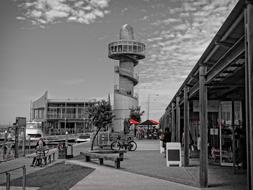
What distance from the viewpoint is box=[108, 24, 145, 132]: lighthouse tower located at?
212ft

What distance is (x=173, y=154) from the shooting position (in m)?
14.1

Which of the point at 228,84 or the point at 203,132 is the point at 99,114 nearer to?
the point at 228,84

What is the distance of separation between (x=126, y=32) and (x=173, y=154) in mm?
62017

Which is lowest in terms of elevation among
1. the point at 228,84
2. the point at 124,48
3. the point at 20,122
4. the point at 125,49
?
the point at 20,122

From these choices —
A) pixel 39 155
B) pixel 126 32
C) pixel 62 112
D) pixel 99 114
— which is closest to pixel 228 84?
pixel 39 155

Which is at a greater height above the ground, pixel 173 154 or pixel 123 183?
pixel 173 154

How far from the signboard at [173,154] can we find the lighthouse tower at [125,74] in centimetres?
5001

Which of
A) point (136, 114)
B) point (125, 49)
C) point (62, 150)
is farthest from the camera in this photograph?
point (125, 49)

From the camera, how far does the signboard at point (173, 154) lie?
14.0 metres

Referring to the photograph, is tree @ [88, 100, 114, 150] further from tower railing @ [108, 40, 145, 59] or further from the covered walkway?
tower railing @ [108, 40, 145, 59]

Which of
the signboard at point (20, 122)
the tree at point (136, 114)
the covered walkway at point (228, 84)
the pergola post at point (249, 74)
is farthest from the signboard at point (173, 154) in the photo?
the tree at point (136, 114)

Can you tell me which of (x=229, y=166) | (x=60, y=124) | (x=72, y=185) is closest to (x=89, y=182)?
(x=72, y=185)

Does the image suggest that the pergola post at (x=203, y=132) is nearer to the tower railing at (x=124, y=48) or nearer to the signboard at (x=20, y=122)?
the signboard at (x=20, y=122)

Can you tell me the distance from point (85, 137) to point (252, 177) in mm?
38586
